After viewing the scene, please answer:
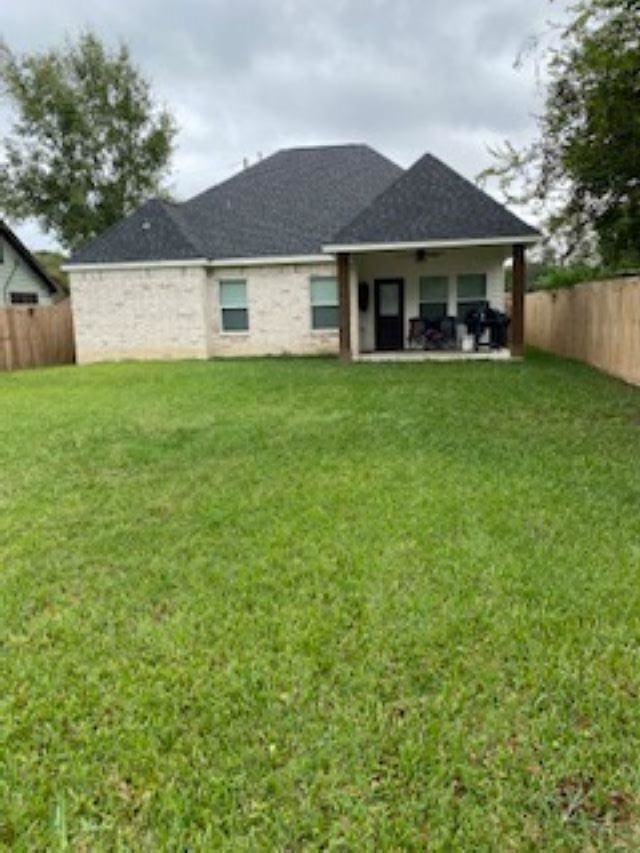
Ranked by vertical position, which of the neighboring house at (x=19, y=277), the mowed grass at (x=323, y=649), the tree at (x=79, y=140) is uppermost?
the tree at (x=79, y=140)

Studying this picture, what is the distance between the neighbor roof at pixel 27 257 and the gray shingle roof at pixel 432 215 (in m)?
13.5

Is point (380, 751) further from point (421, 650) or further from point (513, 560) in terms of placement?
point (513, 560)

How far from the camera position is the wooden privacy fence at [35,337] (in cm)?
1702

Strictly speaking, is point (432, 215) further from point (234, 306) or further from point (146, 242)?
point (146, 242)

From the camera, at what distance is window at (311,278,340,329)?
1747 centimetres

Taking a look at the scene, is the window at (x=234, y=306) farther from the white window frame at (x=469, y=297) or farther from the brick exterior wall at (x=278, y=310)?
the white window frame at (x=469, y=297)

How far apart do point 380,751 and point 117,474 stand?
435 cm

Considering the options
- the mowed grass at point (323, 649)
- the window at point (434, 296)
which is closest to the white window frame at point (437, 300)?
the window at point (434, 296)

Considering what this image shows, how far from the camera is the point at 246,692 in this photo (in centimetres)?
266

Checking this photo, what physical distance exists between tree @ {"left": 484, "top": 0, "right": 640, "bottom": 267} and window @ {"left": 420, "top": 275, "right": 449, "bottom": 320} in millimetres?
3718

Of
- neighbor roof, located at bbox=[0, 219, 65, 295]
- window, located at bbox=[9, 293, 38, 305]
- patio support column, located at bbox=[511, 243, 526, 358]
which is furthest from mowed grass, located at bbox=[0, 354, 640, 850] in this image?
window, located at bbox=[9, 293, 38, 305]

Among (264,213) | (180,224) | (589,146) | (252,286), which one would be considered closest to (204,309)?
(252,286)

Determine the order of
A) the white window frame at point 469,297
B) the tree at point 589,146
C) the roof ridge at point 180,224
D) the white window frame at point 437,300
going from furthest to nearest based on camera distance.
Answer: the roof ridge at point 180,224
the white window frame at point 437,300
the white window frame at point 469,297
the tree at point 589,146

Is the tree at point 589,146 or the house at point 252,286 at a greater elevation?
the tree at point 589,146
